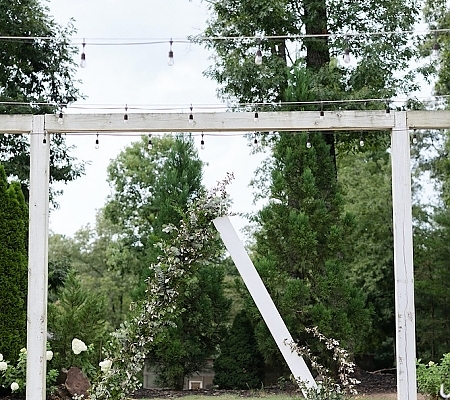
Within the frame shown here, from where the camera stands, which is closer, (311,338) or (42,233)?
(42,233)

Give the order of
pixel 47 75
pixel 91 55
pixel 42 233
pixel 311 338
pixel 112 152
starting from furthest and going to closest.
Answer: pixel 112 152
pixel 91 55
pixel 47 75
pixel 311 338
pixel 42 233

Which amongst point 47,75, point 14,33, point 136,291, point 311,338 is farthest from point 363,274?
point 14,33

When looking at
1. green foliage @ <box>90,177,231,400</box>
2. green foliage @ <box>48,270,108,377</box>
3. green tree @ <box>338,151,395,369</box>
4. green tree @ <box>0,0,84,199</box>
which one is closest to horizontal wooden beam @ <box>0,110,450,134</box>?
green foliage @ <box>90,177,231,400</box>

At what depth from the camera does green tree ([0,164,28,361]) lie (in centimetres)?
658

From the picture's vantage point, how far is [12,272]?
6.73 meters

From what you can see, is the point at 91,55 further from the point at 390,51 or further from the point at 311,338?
the point at 311,338

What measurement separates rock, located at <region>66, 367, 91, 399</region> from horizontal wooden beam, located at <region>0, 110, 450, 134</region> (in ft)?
8.31

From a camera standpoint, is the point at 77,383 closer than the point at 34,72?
Yes

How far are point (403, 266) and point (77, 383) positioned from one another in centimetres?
322

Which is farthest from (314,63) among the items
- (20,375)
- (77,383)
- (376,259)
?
(20,375)

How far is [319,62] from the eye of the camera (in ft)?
28.1

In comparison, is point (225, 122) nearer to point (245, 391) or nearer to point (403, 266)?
point (403, 266)

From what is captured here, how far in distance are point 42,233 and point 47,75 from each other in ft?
17.0

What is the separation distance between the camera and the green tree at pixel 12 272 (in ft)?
21.6
